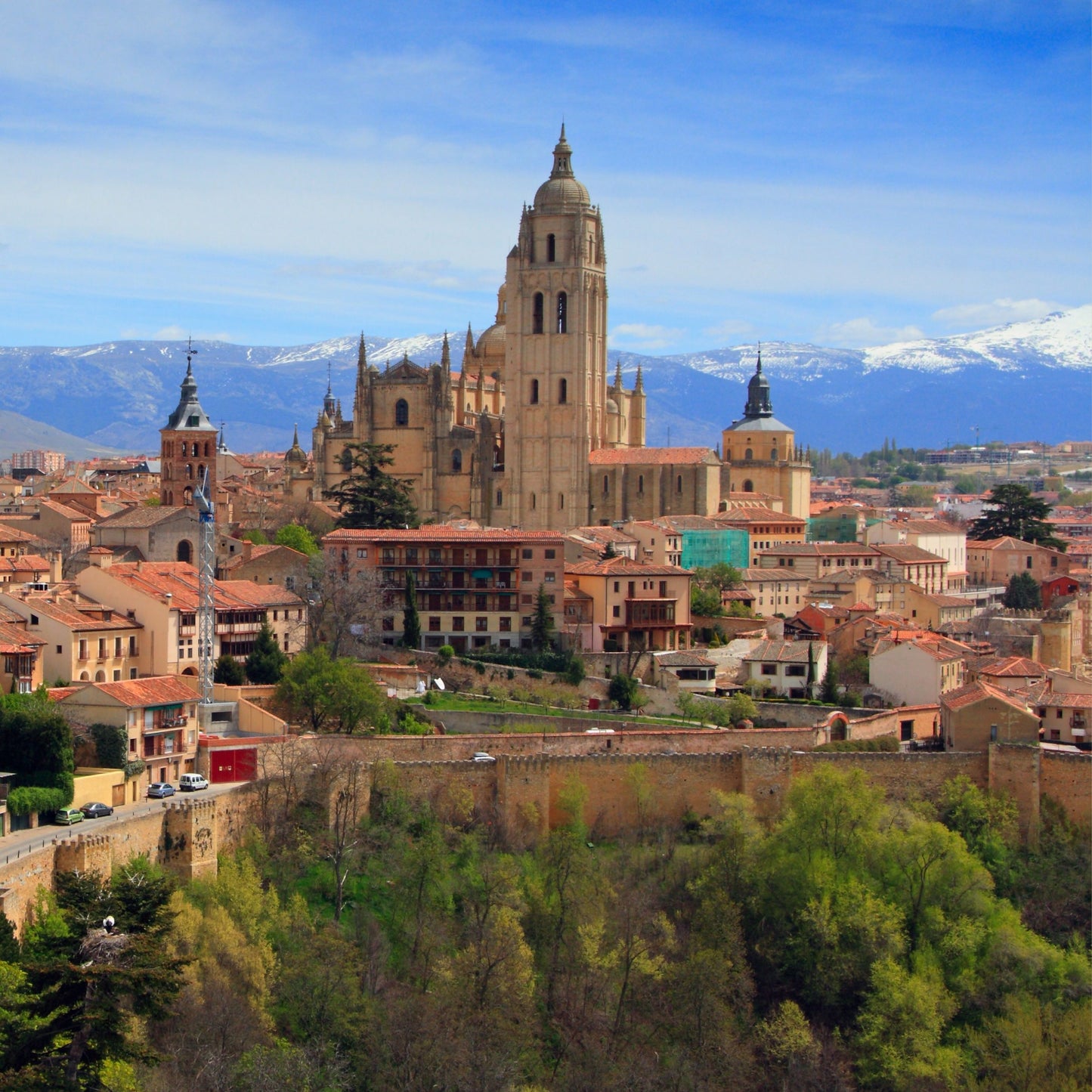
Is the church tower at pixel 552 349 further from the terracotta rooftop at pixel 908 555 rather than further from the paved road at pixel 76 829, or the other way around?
the paved road at pixel 76 829

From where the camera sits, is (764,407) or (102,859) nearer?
(102,859)

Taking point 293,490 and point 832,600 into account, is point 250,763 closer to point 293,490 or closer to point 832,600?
point 832,600

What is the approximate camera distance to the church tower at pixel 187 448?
2566 inches

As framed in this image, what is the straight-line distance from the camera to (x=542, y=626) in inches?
2061

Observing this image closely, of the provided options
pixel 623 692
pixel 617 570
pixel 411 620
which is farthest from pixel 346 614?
pixel 617 570

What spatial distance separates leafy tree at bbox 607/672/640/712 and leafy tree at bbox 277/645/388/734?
7346 mm

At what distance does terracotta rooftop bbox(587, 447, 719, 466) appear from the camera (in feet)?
252

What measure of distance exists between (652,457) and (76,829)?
4498cm

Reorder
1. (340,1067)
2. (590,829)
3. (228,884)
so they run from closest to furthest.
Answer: (340,1067) < (228,884) < (590,829)

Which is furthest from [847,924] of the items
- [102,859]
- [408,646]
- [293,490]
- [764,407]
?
[764,407]

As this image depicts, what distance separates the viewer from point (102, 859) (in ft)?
110

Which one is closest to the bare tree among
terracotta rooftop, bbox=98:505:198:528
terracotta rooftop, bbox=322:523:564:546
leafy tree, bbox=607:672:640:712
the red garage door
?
terracotta rooftop, bbox=322:523:564:546

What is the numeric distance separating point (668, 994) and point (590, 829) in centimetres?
581

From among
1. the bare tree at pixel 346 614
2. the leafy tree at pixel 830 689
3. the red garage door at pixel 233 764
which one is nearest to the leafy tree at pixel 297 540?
the bare tree at pixel 346 614
